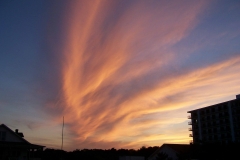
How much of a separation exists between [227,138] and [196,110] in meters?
24.0

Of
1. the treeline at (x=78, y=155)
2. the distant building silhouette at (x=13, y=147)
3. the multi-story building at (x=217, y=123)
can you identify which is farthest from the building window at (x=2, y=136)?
the multi-story building at (x=217, y=123)

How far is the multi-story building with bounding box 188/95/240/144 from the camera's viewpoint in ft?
375

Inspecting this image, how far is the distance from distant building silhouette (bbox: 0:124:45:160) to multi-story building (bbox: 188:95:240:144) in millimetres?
80356

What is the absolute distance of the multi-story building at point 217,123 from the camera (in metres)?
114

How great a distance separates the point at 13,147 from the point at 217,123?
10146 centimetres

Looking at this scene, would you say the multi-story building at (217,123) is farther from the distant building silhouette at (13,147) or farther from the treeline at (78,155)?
the distant building silhouette at (13,147)

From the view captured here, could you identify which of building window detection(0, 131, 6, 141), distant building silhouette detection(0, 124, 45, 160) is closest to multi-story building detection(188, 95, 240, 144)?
distant building silhouette detection(0, 124, 45, 160)

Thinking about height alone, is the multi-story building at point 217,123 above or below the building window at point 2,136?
above

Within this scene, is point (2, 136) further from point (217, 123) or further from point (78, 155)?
point (217, 123)

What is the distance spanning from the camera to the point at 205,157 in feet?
166

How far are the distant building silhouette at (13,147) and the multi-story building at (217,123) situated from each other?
8036 cm

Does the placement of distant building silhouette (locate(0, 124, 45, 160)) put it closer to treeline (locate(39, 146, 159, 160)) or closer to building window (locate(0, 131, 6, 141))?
building window (locate(0, 131, 6, 141))

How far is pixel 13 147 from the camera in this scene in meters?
41.4

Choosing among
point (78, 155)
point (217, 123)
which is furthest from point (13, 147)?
point (217, 123)
